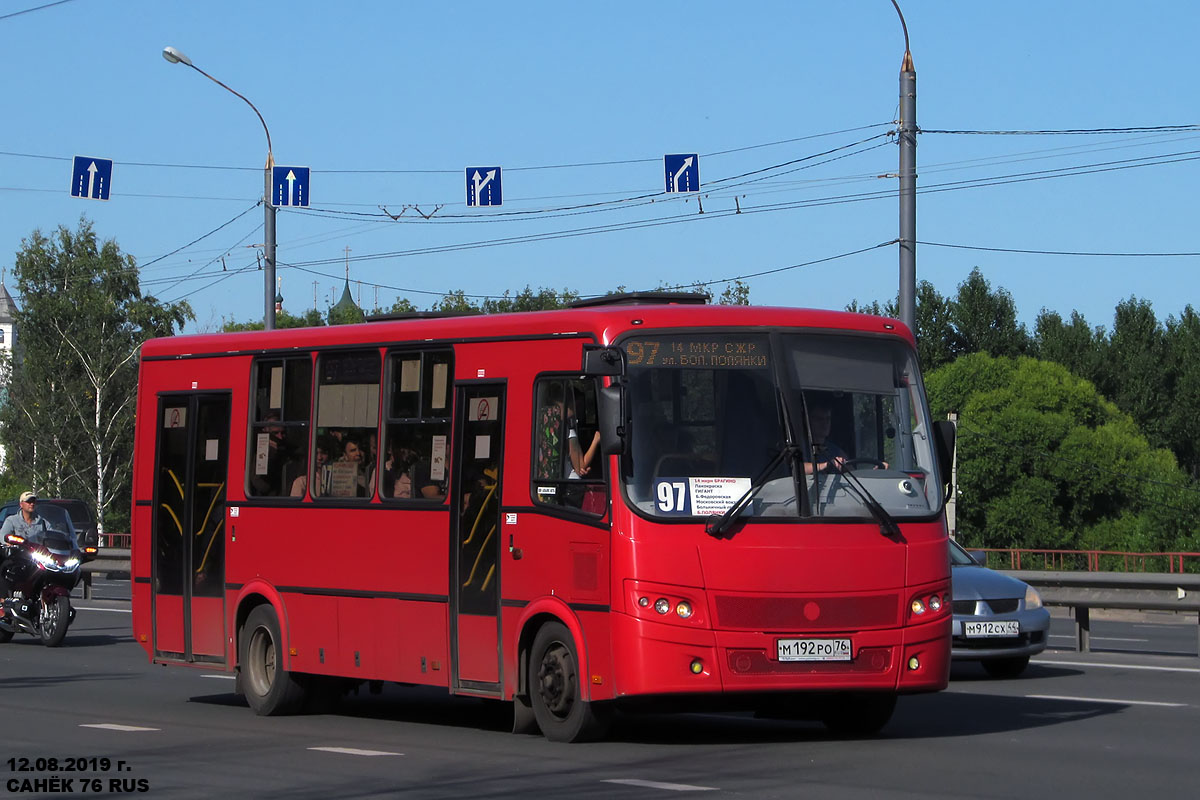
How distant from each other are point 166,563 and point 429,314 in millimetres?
3179

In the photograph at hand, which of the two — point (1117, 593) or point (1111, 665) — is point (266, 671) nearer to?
point (1111, 665)

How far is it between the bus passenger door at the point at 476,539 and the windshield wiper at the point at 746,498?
1780mm

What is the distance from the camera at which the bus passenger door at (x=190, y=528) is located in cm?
1504

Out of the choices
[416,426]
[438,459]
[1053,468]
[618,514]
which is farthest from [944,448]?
[1053,468]

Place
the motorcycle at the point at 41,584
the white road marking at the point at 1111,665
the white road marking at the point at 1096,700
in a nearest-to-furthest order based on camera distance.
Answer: the white road marking at the point at 1096,700 < the white road marking at the point at 1111,665 < the motorcycle at the point at 41,584

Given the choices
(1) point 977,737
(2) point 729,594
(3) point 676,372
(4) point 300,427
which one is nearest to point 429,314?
(4) point 300,427

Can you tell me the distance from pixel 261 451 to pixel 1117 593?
1013 centimetres

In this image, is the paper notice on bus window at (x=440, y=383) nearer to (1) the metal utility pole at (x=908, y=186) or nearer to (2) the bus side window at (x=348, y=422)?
(2) the bus side window at (x=348, y=422)

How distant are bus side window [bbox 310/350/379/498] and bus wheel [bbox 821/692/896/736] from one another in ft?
11.9

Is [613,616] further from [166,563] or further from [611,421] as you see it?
[166,563]

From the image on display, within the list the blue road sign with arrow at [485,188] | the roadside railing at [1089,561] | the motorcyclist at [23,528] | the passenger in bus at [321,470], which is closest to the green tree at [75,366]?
the roadside railing at [1089,561]

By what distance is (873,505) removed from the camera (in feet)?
37.9

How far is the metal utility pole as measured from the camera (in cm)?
2381

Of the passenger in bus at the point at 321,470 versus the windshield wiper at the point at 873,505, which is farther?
the passenger in bus at the point at 321,470
